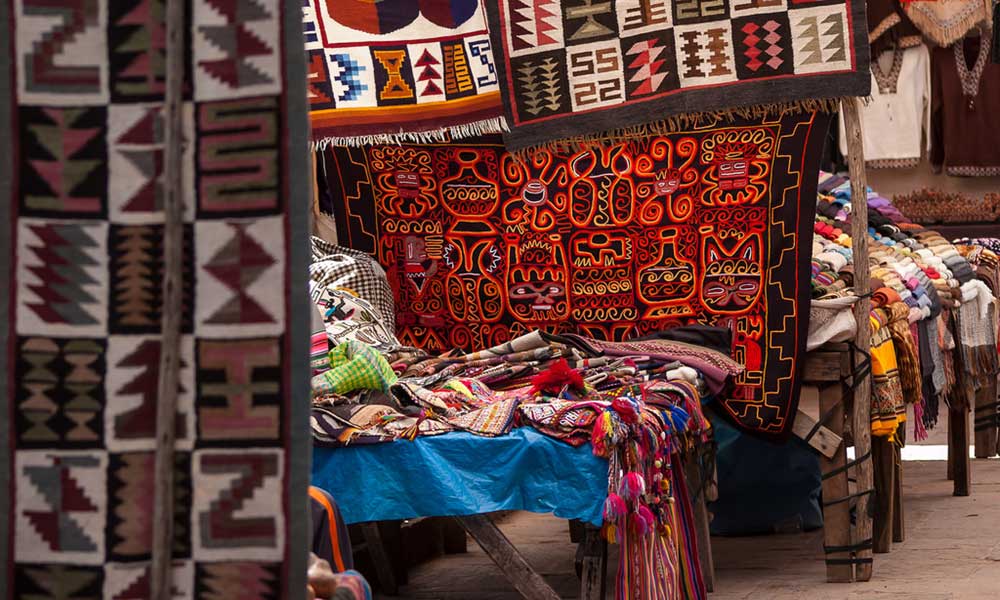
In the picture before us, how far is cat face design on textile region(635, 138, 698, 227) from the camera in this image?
5680 millimetres

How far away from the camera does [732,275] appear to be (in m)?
5.57

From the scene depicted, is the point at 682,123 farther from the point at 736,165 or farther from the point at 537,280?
the point at 537,280

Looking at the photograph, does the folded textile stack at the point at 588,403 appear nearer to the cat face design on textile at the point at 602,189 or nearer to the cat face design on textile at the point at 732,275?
the cat face design on textile at the point at 732,275

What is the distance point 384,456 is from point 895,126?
27.3ft

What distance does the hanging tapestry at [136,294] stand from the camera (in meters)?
1.70

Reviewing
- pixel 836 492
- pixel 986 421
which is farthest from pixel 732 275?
pixel 986 421

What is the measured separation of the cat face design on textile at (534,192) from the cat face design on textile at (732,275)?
62 centimetres

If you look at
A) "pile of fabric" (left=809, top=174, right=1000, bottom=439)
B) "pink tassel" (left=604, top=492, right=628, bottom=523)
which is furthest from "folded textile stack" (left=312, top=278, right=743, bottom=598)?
"pile of fabric" (left=809, top=174, right=1000, bottom=439)

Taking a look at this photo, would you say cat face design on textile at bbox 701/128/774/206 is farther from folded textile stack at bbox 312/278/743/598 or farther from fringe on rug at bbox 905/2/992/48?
fringe on rug at bbox 905/2/992/48

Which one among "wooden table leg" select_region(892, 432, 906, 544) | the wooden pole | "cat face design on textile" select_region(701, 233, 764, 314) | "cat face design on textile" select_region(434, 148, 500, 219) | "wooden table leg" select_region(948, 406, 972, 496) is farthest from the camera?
"wooden table leg" select_region(948, 406, 972, 496)

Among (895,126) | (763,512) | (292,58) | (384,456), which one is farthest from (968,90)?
(292,58)

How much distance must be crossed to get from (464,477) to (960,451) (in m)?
3.77

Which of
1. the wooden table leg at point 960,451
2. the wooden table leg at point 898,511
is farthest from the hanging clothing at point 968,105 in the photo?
the wooden table leg at point 898,511

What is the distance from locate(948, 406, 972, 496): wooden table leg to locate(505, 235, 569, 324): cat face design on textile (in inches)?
94.2
